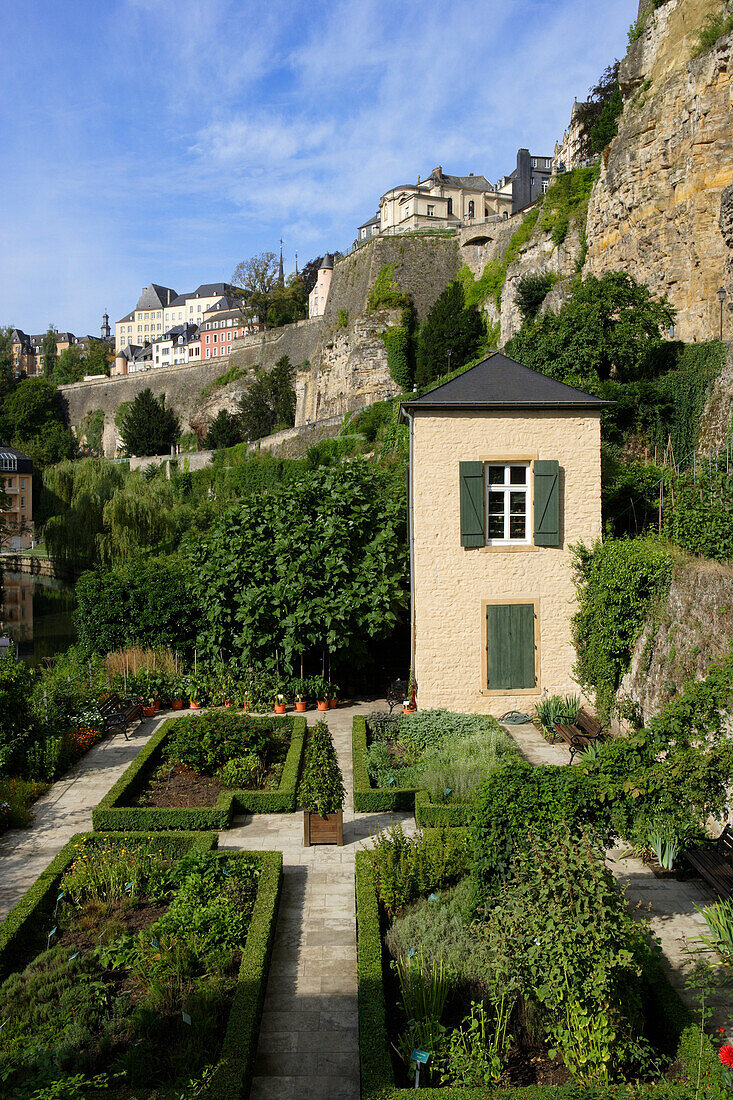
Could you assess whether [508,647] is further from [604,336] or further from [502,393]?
[604,336]

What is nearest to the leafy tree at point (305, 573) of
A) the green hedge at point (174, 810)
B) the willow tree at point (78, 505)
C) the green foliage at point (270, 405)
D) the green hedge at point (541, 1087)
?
the green hedge at point (174, 810)

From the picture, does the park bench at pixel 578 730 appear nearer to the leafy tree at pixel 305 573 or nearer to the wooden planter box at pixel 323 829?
the leafy tree at pixel 305 573

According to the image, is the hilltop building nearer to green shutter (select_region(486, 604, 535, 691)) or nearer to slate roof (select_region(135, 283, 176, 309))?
slate roof (select_region(135, 283, 176, 309))

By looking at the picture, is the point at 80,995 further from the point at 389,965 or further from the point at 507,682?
the point at 507,682

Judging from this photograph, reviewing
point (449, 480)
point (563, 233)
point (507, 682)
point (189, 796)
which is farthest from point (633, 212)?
point (189, 796)

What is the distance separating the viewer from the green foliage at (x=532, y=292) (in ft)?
104

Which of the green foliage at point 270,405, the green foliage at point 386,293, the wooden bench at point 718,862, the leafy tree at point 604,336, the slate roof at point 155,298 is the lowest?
the wooden bench at point 718,862

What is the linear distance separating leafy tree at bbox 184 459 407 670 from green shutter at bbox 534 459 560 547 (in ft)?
7.83

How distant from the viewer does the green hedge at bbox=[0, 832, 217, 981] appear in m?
6.08

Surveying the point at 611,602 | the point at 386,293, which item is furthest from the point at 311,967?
the point at 386,293

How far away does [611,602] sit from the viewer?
11359 mm

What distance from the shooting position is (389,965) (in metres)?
5.85

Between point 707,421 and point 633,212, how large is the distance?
9757 millimetres

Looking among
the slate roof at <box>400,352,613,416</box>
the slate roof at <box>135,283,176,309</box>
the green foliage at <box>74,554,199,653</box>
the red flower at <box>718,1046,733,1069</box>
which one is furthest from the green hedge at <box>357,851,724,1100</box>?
the slate roof at <box>135,283,176,309</box>
